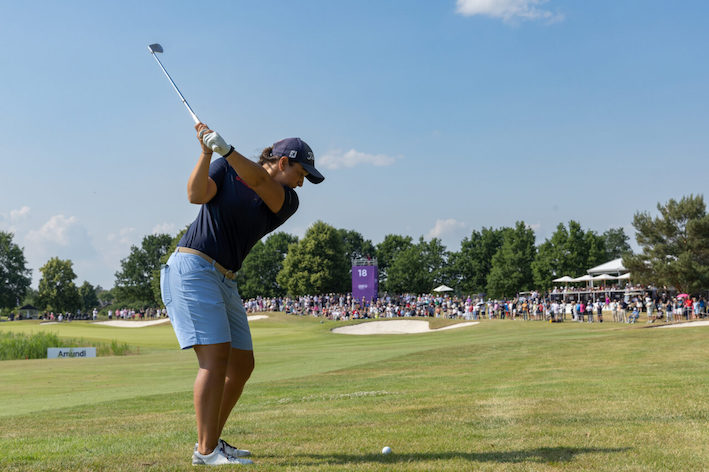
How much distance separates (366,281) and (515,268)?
3714 cm

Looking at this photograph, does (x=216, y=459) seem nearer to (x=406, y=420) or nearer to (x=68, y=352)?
(x=406, y=420)

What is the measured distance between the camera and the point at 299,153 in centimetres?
485

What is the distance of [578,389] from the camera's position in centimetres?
908

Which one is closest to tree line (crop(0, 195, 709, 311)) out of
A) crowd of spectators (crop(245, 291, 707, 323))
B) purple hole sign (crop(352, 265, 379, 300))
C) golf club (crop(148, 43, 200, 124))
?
crowd of spectators (crop(245, 291, 707, 323))

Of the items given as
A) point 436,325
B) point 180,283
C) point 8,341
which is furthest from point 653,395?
point 436,325

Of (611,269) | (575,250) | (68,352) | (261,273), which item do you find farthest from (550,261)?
(68,352)

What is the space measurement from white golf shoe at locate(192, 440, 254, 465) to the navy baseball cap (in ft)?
7.27

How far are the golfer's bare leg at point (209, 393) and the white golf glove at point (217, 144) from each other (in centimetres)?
147

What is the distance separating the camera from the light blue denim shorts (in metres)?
4.61

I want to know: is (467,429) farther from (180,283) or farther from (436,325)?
(436,325)

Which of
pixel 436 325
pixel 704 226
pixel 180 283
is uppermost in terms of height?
pixel 704 226

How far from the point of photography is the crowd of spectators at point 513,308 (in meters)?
41.9

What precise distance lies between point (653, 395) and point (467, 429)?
11.7 feet

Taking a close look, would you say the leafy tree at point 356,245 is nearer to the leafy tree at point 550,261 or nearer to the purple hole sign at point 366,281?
the leafy tree at point 550,261
